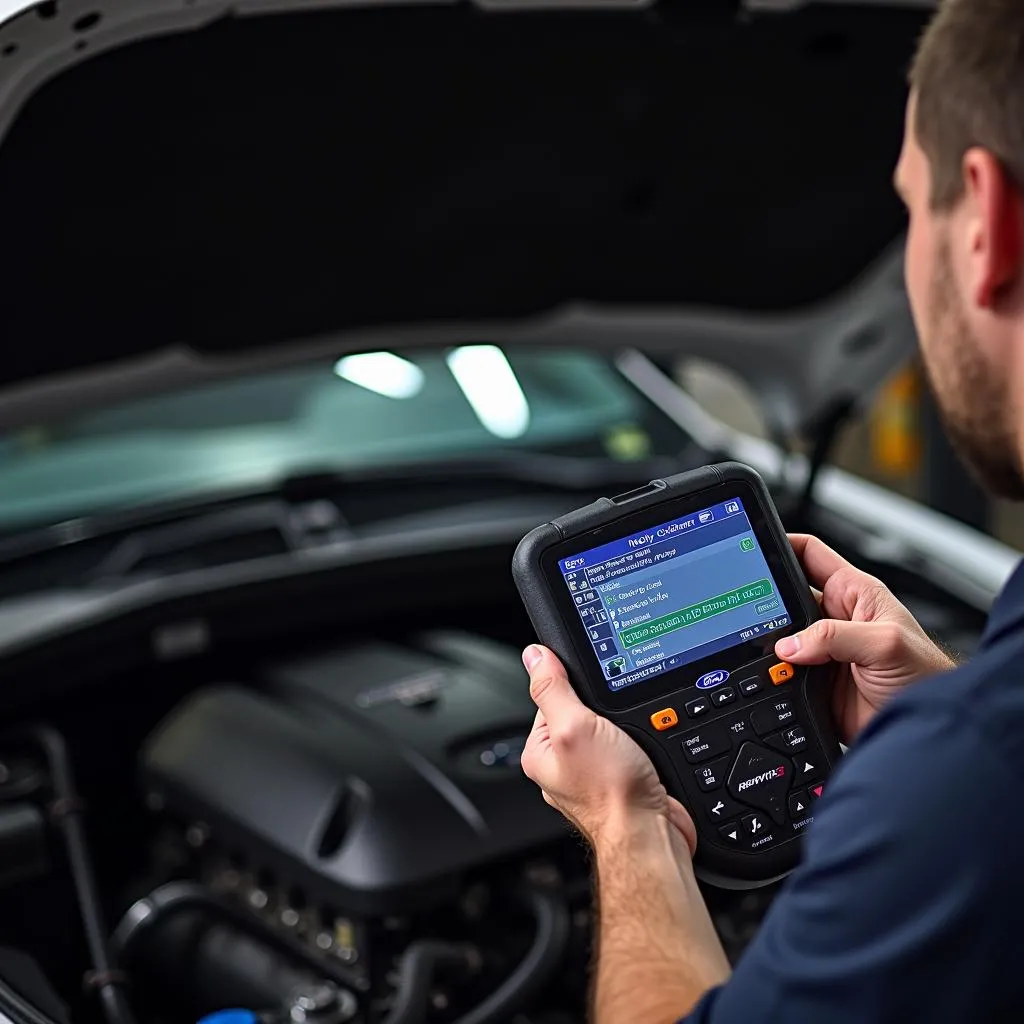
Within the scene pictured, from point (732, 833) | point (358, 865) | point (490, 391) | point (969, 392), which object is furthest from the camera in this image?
point (490, 391)

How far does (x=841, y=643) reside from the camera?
112cm

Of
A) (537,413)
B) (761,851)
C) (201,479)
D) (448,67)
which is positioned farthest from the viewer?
(537,413)

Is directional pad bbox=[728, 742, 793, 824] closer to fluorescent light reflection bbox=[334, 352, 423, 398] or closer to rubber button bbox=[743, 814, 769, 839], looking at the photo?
rubber button bbox=[743, 814, 769, 839]

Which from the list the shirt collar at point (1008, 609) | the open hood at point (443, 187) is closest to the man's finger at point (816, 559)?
the shirt collar at point (1008, 609)

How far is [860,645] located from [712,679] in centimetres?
12

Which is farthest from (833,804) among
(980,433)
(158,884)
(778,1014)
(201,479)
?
(201,479)

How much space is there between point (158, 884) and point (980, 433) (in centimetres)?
120

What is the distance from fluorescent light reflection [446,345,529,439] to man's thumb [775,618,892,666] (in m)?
1.27

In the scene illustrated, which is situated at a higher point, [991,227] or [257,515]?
[991,227]

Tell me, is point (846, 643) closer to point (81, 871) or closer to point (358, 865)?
point (358, 865)

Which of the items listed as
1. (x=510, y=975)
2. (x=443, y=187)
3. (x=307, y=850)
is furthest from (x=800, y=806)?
(x=443, y=187)

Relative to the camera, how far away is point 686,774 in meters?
1.11

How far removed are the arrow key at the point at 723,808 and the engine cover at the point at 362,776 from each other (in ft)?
1.38

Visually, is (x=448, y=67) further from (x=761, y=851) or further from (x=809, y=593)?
(x=761, y=851)
